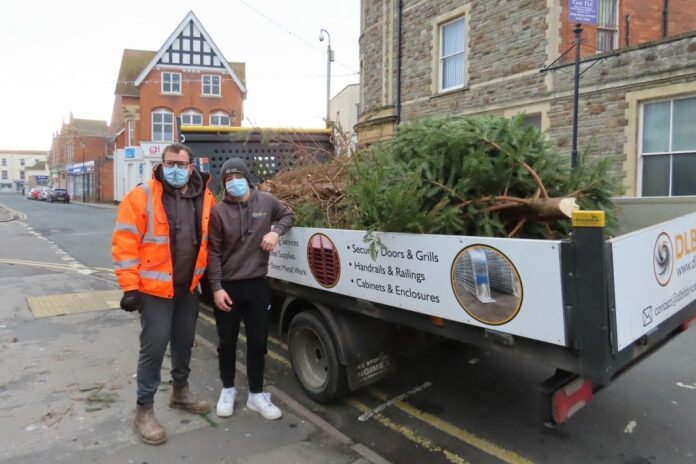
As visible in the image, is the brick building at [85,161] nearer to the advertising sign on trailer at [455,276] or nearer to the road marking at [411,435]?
the road marking at [411,435]

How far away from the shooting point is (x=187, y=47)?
134 feet

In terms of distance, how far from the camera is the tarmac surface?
3.25 m

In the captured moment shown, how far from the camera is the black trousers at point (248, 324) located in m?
3.71

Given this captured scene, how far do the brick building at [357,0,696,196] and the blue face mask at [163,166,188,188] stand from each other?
21.4 ft

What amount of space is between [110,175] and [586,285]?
53.5 meters

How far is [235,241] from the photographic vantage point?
3691 mm

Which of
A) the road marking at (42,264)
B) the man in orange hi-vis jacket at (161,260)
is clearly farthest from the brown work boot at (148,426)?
the road marking at (42,264)

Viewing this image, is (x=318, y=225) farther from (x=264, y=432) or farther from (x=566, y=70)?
(x=566, y=70)

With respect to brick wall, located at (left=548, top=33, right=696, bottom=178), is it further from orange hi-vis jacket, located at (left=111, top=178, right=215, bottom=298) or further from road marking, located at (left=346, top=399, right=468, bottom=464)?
orange hi-vis jacket, located at (left=111, top=178, right=215, bottom=298)

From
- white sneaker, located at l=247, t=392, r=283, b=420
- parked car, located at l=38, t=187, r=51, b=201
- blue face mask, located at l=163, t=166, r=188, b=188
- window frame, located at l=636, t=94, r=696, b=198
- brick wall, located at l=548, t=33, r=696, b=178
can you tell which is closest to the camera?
blue face mask, located at l=163, t=166, r=188, b=188

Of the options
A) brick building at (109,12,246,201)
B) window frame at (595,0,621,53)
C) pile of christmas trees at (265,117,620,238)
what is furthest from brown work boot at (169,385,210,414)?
brick building at (109,12,246,201)

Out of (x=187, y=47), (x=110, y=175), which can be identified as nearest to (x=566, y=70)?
(x=187, y=47)

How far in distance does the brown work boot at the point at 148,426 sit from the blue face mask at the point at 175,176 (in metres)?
1.53

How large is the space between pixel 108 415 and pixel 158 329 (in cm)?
90
